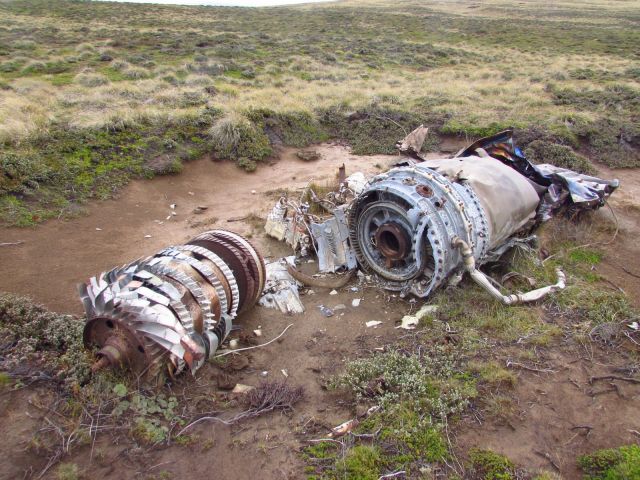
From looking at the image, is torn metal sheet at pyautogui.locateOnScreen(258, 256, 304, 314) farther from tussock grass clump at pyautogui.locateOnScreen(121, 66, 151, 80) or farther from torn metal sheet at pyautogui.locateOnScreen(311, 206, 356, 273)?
tussock grass clump at pyautogui.locateOnScreen(121, 66, 151, 80)

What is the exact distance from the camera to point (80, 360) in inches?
159

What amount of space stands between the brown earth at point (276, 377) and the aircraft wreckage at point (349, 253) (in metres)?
0.50

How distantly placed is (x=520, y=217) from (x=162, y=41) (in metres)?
27.0

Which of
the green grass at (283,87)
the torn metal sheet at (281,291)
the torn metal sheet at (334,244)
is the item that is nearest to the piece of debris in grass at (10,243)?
the green grass at (283,87)

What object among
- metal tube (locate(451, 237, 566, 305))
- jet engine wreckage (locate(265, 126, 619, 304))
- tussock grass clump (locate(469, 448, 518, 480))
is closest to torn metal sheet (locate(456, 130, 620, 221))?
jet engine wreckage (locate(265, 126, 619, 304))

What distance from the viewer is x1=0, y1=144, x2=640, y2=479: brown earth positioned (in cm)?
328

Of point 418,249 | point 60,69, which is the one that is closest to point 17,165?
point 418,249

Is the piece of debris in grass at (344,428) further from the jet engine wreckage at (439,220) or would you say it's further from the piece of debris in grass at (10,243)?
the piece of debris in grass at (10,243)

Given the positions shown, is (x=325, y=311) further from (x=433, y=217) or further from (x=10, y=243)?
(x=10, y=243)

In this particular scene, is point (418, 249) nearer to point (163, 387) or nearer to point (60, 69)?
point (163, 387)

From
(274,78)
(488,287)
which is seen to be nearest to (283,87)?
(274,78)

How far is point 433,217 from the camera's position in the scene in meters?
5.34

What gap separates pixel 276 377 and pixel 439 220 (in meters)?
2.76

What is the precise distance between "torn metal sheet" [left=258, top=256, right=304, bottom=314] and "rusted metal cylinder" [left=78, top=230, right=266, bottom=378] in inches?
50.0
